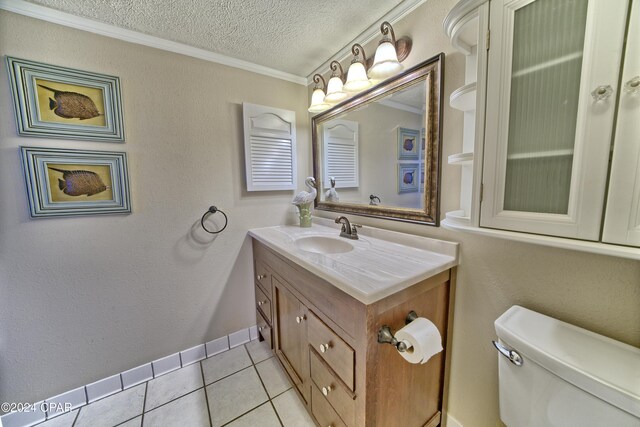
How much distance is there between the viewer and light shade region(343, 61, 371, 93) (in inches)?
49.4

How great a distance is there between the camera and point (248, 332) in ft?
5.91

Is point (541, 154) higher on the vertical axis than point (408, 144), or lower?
lower

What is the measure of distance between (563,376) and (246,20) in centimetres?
188

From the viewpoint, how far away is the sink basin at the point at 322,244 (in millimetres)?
1417

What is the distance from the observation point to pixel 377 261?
0.99m

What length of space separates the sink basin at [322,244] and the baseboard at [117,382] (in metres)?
0.90

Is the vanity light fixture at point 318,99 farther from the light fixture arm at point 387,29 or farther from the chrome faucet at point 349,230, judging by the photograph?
the chrome faucet at point 349,230

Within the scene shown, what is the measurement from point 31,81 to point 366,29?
172 centimetres

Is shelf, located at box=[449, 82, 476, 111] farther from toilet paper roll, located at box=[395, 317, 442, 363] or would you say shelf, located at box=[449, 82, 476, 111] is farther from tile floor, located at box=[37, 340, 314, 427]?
tile floor, located at box=[37, 340, 314, 427]

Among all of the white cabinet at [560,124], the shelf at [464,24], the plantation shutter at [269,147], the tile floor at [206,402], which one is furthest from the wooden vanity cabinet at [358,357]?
the shelf at [464,24]

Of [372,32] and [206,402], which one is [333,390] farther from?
[372,32]

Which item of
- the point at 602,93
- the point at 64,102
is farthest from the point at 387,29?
the point at 64,102

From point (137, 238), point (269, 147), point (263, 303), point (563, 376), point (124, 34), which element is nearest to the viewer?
point (563, 376)

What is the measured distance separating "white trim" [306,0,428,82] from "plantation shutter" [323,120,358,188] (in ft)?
1.30
